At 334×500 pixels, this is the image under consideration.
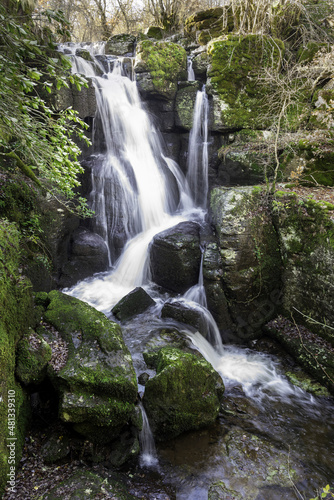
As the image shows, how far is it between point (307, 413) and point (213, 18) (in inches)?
589

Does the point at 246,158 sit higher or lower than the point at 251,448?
higher

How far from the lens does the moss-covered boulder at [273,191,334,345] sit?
231 inches

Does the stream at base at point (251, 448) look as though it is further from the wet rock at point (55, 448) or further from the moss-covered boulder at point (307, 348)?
the wet rock at point (55, 448)

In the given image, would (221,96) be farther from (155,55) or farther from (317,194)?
(317,194)

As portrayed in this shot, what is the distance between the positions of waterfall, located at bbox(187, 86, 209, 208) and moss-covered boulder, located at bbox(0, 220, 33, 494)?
781cm

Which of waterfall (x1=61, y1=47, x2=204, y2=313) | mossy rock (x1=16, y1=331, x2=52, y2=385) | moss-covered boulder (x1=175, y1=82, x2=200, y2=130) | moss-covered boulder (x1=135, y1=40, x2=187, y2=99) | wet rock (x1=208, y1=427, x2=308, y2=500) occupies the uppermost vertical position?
moss-covered boulder (x1=135, y1=40, x2=187, y2=99)

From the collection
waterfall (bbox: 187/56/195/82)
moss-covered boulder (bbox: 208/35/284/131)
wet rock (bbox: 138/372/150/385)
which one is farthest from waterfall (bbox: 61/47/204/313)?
moss-covered boulder (bbox: 208/35/284/131)

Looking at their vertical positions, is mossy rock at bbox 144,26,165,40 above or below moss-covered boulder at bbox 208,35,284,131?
above

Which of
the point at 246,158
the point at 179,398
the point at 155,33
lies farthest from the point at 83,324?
the point at 155,33

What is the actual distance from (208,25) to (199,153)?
630 centimetres

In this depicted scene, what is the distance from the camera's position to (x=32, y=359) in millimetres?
3646

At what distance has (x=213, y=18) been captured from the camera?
39.8ft

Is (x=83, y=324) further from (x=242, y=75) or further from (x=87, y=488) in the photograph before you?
(x=242, y=75)

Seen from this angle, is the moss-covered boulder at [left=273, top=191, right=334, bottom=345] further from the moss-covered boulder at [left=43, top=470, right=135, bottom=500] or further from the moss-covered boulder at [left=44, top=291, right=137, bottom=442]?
the moss-covered boulder at [left=43, top=470, right=135, bottom=500]
